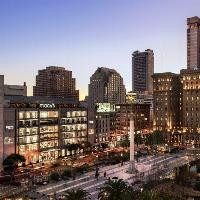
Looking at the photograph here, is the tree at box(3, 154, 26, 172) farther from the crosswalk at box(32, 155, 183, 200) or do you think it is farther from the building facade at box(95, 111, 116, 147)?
the building facade at box(95, 111, 116, 147)

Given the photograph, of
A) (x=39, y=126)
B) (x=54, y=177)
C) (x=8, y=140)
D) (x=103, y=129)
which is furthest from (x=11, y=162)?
(x=103, y=129)

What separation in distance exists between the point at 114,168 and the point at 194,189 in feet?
99.1

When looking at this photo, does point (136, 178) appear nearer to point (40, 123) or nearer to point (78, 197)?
point (78, 197)

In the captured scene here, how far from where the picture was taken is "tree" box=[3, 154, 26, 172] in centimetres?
11406

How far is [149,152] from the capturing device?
149750 mm

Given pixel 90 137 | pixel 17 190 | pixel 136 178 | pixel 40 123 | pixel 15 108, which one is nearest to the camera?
pixel 17 190

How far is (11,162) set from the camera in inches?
4498

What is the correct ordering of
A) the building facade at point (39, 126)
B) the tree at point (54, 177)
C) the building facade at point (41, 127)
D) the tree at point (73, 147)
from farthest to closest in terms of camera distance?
the tree at point (73, 147) < the building facade at point (41, 127) < the building facade at point (39, 126) < the tree at point (54, 177)

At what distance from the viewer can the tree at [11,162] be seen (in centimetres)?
11406

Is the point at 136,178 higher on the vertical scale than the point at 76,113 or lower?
lower

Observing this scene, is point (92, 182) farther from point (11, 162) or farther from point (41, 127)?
point (41, 127)

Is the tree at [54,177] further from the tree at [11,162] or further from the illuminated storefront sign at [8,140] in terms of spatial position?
the illuminated storefront sign at [8,140]

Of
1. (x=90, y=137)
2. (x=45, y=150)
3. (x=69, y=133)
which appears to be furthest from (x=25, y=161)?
(x=90, y=137)

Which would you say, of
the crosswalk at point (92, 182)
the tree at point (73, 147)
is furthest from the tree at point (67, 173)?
the tree at point (73, 147)
